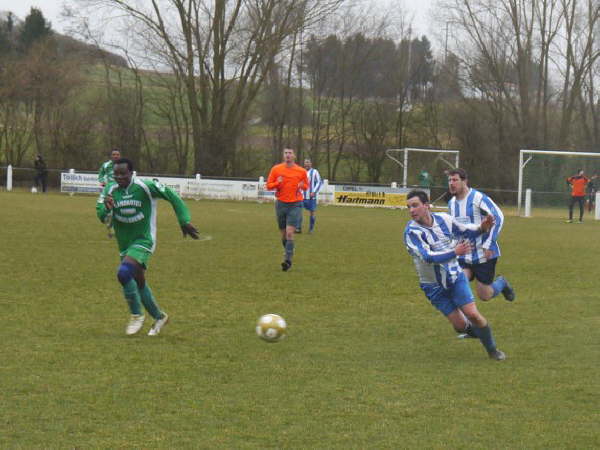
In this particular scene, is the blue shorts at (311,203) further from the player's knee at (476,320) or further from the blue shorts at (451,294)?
the player's knee at (476,320)

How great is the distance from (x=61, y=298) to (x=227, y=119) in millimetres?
35320

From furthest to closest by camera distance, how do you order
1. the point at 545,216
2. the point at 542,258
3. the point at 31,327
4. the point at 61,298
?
the point at 545,216 < the point at 542,258 < the point at 61,298 < the point at 31,327

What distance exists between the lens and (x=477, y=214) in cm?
876

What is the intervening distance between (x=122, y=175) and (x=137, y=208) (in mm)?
343

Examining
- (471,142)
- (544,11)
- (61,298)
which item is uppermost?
(544,11)

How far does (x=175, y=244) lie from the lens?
17219mm

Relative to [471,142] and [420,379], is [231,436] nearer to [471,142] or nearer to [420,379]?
[420,379]

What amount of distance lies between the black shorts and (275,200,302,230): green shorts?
5285 mm

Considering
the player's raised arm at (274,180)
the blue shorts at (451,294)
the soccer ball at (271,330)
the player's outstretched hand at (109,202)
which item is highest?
A: the player's raised arm at (274,180)

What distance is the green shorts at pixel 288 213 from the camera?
549 inches

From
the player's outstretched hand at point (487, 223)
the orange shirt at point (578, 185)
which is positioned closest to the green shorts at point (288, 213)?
the player's outstretched hand at point (487, 223)

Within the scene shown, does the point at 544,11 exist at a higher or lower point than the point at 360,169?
higher

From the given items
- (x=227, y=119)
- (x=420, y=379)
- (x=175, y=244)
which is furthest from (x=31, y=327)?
(x=227, y=119)

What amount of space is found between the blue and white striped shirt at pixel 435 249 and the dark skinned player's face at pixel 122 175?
264cm
